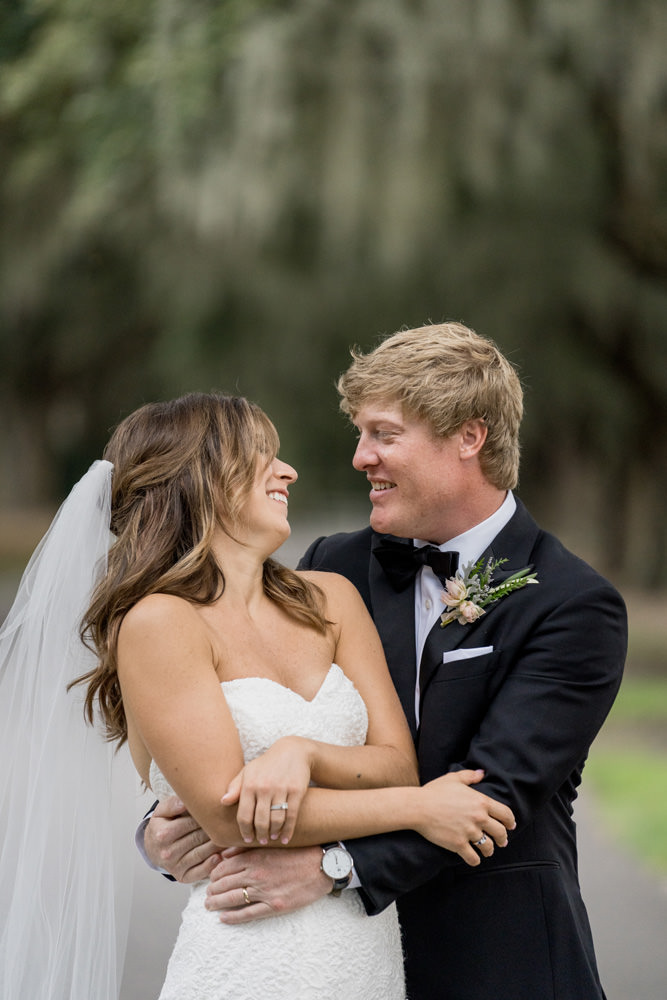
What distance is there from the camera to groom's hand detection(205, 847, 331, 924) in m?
2.43

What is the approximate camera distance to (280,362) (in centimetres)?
1141

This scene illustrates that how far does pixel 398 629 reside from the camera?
2990 mm

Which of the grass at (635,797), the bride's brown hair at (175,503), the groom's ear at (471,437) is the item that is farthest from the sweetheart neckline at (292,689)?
the grass at (635,797)

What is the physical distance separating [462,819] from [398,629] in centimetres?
62

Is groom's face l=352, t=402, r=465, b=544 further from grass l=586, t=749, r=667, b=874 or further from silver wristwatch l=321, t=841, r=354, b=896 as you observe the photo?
grass l=586, t=749, r=667, b=874

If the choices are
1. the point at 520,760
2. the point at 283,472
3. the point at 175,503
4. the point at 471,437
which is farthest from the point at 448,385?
the point at 520,760

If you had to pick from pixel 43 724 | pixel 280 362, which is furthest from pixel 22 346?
pixel 43 724

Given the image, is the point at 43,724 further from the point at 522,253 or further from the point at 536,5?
the point at 522,253

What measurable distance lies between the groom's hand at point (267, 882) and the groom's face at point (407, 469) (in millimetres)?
879

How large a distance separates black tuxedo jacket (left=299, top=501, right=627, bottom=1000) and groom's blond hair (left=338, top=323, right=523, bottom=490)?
337 mm

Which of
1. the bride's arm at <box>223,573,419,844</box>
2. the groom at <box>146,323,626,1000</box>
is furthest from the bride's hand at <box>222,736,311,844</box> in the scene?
the groom at <box>146,323,626,1000</box>

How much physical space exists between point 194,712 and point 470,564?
0.86 meters

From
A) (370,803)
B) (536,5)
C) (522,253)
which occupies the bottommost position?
(370,803)

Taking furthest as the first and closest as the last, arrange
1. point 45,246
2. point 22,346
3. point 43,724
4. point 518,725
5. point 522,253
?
point 22,346 → point 45,246 → point 522,253 → point 43,724 → point 518,725
